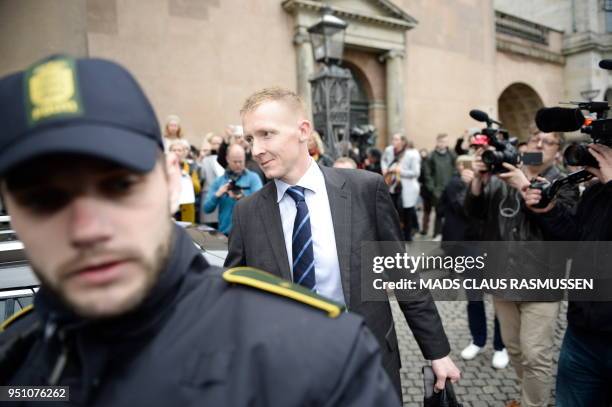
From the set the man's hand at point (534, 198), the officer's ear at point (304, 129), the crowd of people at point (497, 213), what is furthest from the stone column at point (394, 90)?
the officer's ear at point (304, 129)

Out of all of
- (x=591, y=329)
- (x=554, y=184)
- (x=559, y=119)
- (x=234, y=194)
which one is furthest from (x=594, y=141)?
(x=234, y=194)

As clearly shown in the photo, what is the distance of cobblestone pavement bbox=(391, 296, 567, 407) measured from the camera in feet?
10.7

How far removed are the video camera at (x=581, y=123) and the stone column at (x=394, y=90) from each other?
11.6 meters

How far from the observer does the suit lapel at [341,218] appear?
1899 millimetres

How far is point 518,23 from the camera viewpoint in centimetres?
1797

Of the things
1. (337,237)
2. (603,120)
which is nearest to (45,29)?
(337,237)

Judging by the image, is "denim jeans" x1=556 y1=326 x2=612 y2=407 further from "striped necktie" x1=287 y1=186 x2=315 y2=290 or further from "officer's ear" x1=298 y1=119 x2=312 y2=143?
"officer's ear" x1=298 y1=119 x2=312 y2=143

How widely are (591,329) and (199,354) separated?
77.5 inches

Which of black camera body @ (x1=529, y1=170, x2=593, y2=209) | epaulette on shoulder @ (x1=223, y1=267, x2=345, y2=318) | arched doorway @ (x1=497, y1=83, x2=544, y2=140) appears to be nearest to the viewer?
epaulette on shoulder @ (x1=223, y1=267, x2=345, y2=318)

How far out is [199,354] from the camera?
2.73ft

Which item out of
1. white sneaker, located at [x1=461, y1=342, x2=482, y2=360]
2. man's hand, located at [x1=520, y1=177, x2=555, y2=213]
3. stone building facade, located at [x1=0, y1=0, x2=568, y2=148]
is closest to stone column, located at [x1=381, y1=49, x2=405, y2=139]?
stone building facade, located at [x1=0, y1=0, x2=568, y2=148]

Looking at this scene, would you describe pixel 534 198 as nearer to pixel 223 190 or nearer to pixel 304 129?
pixel 304 129

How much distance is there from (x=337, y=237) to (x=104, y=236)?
1.28 metres

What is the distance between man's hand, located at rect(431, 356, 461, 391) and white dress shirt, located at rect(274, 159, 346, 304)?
1.55ft
